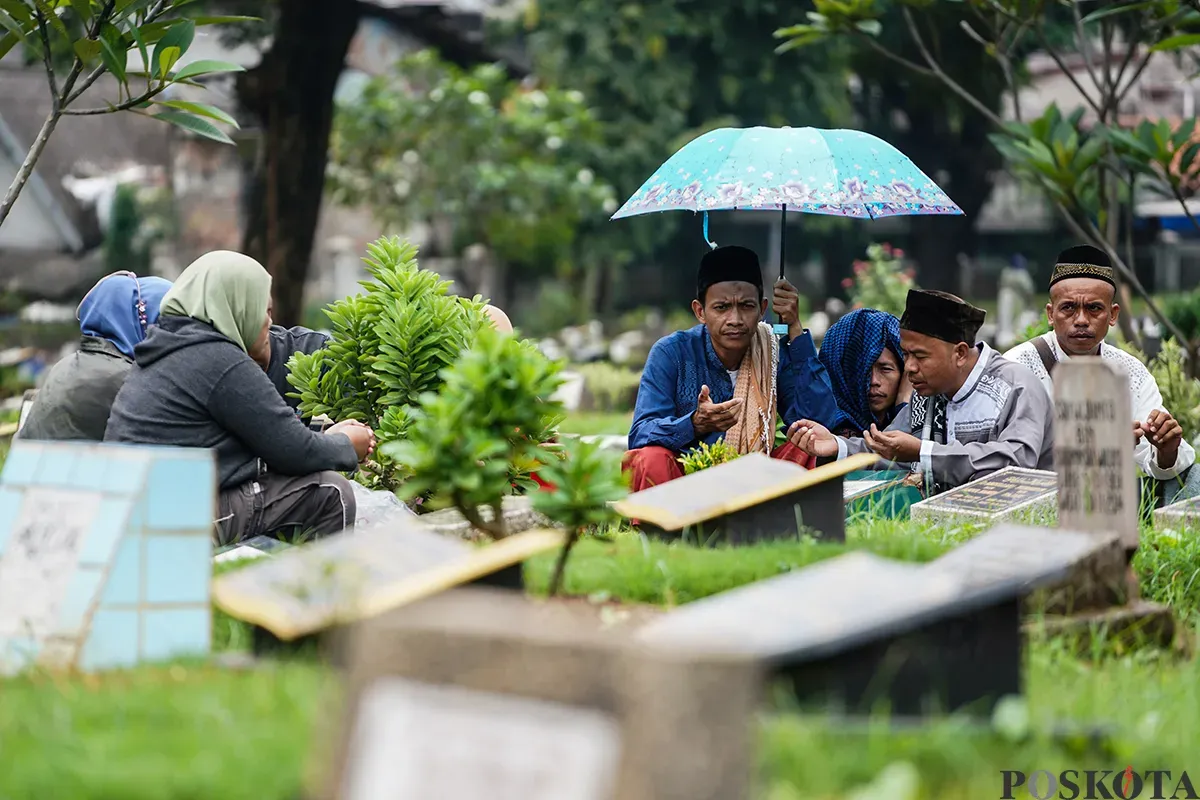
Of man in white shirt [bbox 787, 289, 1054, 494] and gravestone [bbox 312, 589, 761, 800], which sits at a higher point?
man in white shirt [bbox 787, 289, 1054, 494]

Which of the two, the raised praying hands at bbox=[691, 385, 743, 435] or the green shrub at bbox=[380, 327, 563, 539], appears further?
the raised praying hands at bbox=[691, 385, 743, 435]

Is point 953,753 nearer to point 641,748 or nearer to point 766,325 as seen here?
point 641,748

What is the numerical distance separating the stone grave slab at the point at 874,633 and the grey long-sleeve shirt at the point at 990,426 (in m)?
2.89

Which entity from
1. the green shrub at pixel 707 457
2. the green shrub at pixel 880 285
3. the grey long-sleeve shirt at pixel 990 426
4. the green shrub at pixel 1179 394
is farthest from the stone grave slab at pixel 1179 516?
the green shrub at pixel 880 285

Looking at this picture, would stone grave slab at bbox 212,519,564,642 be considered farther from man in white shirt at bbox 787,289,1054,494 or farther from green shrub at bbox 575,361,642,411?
green shrub at bbox 575,361,642,411

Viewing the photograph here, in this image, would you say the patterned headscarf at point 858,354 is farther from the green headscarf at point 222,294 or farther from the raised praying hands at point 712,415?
the green headscarf at point 222,294

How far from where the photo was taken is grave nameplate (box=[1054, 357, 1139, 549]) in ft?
14.7

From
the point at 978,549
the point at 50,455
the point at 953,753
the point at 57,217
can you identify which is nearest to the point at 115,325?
the point at 50,455

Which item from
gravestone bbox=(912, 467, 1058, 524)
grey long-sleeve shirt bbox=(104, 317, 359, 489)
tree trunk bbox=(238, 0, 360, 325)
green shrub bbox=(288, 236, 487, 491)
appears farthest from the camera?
tree trunk bbox=(238, 0, 360, 325)

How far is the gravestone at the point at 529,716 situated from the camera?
2.41 metres

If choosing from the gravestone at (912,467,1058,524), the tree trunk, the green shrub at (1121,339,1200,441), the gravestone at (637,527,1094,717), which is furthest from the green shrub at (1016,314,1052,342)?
the tree trunk

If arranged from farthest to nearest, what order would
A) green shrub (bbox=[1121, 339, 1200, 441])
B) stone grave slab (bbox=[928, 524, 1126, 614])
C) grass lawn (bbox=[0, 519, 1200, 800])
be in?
green shrub (bbox=[1121, 339, 1200, 441]) → stone grave slab (bbox=[928, 524, 1126, 614]) → grass lawn (bbox=[0, 519, 1200, 800])

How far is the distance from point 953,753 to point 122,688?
1832mm

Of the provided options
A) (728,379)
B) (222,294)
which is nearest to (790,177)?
(728,379)
